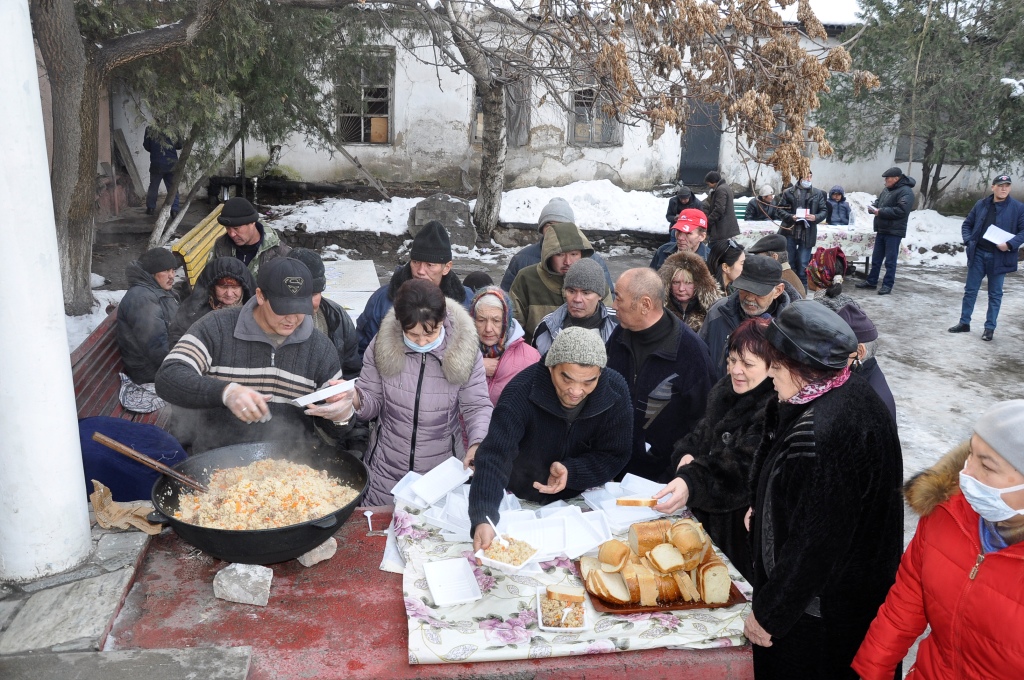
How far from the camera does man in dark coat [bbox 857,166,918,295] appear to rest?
11742 millimetres

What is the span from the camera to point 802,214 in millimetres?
11711

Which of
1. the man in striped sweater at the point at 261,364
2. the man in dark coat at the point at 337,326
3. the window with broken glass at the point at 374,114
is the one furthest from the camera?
the window with broken glass at the point at 374,114

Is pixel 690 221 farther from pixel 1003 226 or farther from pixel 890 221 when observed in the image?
pixel 890 221

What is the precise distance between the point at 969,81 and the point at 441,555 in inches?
637

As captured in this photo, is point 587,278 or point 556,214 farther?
point 556,214

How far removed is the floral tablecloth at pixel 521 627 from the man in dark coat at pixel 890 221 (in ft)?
34.7

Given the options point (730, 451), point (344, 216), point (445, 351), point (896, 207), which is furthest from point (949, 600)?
point (344, 216)

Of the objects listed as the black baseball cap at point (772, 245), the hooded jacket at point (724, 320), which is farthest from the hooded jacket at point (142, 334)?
the black baseball cap at point (772, 245)

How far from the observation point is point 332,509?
293 cm

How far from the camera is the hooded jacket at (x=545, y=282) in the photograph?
17.8ft

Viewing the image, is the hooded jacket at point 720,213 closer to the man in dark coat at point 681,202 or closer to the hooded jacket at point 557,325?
the man in dark coat at point 681,202

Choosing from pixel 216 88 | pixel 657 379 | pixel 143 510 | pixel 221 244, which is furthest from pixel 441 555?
pixel 216 88

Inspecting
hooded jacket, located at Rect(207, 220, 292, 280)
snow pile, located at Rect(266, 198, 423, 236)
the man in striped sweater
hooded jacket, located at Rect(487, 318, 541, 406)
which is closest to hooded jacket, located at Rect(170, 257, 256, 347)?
hooded jacket, located at Rect(207, 220, 292, 280)

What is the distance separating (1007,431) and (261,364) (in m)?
2.96
